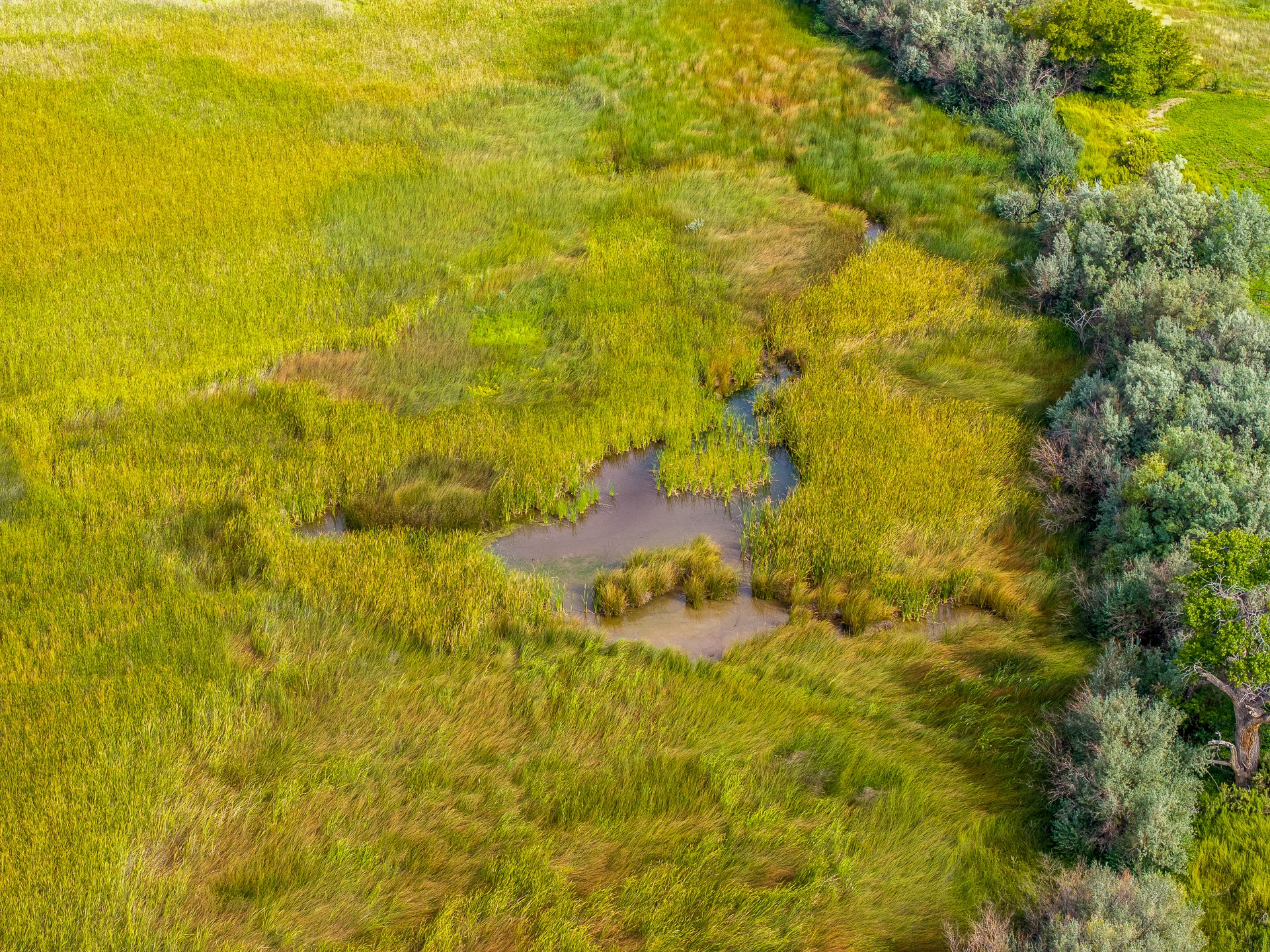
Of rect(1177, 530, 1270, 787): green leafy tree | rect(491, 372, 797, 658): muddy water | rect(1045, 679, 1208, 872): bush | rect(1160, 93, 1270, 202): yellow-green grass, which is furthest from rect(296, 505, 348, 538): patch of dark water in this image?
rect(1160, 93, 1270, 202): yellow-green grass

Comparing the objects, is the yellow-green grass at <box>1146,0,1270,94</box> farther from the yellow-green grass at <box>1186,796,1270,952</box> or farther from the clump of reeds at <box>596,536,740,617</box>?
the yellow-green grass at <box>1186,796,1270,952</box>

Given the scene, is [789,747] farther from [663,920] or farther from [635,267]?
[635,267]

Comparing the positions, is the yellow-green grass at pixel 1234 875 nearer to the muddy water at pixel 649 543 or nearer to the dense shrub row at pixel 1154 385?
the dense shrub row at pixel 1154 385

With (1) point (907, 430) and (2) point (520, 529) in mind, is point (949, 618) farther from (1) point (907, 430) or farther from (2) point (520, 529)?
(2) point (520, 529)

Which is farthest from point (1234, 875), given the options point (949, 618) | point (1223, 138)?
point (1223, 138)

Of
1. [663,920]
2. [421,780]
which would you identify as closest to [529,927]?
[663,920]

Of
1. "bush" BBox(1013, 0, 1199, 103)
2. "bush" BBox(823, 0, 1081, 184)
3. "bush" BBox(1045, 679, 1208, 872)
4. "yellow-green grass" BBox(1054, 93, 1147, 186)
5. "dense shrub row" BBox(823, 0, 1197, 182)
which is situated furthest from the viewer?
"bush" BBox(1013, 0, 1199, 103)

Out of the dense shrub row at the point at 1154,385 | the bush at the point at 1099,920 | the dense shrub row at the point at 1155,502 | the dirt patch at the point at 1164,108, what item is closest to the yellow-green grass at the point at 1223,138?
the dirt patch at the point at 1164,108
